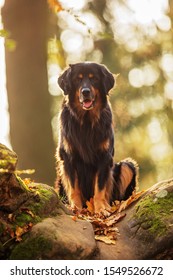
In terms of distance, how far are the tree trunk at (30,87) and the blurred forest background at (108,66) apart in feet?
0.06

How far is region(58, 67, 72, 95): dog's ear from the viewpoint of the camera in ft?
21.0

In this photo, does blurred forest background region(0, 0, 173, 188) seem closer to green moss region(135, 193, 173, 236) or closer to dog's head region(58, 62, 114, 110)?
dog's head region(58, 62, 114, 110)

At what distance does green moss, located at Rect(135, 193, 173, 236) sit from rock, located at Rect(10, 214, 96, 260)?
633 mm

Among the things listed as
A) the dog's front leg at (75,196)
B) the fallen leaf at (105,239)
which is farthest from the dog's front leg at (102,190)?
the fallen leaf at (105,239)

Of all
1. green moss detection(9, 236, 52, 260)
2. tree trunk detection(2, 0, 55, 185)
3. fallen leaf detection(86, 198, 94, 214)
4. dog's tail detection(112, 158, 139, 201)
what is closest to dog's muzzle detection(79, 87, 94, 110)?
dog's tail detection(112, 158, 139, 201)

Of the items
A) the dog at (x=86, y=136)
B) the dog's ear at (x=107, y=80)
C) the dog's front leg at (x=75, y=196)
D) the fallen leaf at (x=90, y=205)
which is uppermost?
the dog's ear at (x=107, y=80)

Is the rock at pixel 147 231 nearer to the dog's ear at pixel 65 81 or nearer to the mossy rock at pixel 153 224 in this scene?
the mossy rock at pixel 153 224

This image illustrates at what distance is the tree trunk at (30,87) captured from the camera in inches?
332

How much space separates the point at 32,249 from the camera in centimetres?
358

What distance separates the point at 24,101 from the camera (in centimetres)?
855

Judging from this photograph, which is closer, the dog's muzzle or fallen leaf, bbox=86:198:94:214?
fallen leaf, bbox=86:198:94:214
